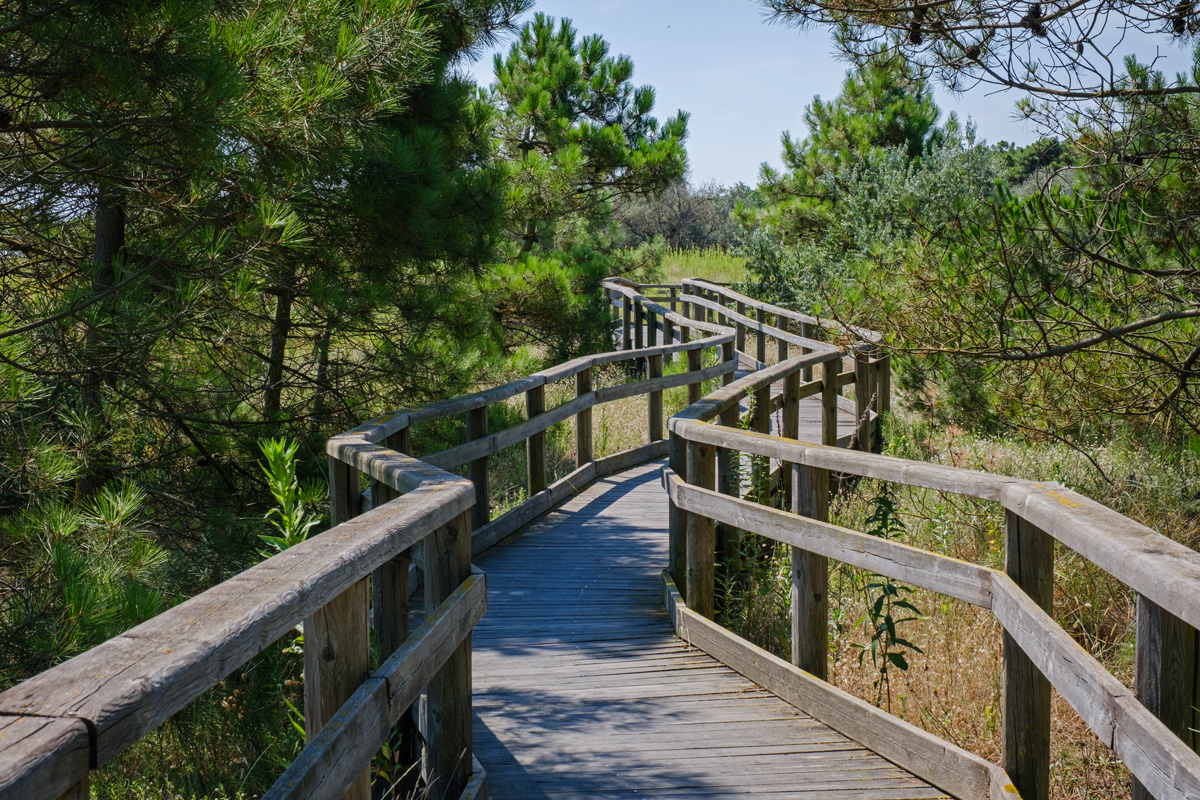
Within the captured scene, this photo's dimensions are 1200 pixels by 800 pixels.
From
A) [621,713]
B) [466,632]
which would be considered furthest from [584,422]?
[466,632]

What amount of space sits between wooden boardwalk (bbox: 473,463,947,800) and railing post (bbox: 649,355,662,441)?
11.1 ft

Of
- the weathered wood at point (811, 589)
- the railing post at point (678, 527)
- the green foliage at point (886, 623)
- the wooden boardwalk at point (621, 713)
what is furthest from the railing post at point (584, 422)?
the weathered wood at point (811, 589)

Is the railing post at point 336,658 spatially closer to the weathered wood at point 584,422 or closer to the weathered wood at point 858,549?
the weathered wood at point 858,549

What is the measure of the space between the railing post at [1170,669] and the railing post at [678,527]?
3.01 metres

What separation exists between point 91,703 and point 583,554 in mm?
5179

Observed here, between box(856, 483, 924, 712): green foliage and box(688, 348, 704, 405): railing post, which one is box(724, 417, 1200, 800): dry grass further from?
box(688, 348, 704, 405): railing post

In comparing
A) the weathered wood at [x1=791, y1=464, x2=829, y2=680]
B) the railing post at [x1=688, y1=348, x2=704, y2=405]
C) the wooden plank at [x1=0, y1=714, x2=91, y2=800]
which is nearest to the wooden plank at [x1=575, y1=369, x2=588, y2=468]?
the railing post at [x1=688, y1=348, x2=704, y2=405]

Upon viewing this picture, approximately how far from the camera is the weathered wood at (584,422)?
777 centimetres

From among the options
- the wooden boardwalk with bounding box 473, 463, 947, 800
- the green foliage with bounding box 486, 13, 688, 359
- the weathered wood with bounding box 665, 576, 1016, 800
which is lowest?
the wooden boardwalk with bounding box 473, 463, 947, 800

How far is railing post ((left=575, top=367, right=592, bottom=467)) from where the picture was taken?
7762mm

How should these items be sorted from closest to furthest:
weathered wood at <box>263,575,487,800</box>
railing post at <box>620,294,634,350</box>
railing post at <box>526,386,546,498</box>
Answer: weathered wood at <box>263,575,487,800</box>, railing post at <box>526,386,546,498</box>, railing post at <box>620,294,634,350</box>

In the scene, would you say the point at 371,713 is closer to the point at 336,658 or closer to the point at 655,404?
the point at 336,658

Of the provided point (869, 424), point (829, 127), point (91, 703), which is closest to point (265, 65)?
point (91, 703)

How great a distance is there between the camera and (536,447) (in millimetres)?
7168
